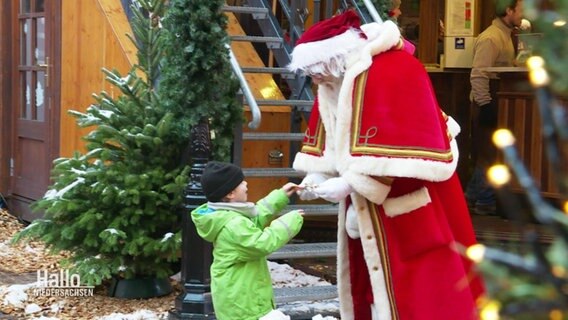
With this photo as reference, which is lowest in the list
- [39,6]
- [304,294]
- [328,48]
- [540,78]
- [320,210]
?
[304,294]

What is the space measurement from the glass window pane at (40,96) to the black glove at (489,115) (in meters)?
4.22

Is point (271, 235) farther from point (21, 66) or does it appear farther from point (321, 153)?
point (21, 66)

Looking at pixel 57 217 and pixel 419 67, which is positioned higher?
pixel 419 67

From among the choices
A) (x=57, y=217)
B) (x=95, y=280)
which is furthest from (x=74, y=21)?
(x=95, y=280)

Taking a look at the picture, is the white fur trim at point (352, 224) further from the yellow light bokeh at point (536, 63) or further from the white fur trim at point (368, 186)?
the yellow light bokeh at point (536, 63)

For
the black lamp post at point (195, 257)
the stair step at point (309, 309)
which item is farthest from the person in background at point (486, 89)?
the black lamp post at point (195, 257)

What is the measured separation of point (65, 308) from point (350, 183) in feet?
10.4

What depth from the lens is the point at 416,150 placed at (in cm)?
360

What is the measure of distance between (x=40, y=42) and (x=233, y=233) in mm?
5543

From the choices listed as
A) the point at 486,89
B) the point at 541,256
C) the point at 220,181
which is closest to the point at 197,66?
Answer: the point at 220,181

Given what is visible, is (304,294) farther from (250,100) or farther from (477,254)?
(477,254)

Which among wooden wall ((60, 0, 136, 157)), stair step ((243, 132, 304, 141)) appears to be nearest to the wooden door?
wooden wall ((60, 0, 136, 157))

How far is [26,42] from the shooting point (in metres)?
9.38

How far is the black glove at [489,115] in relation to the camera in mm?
9344
